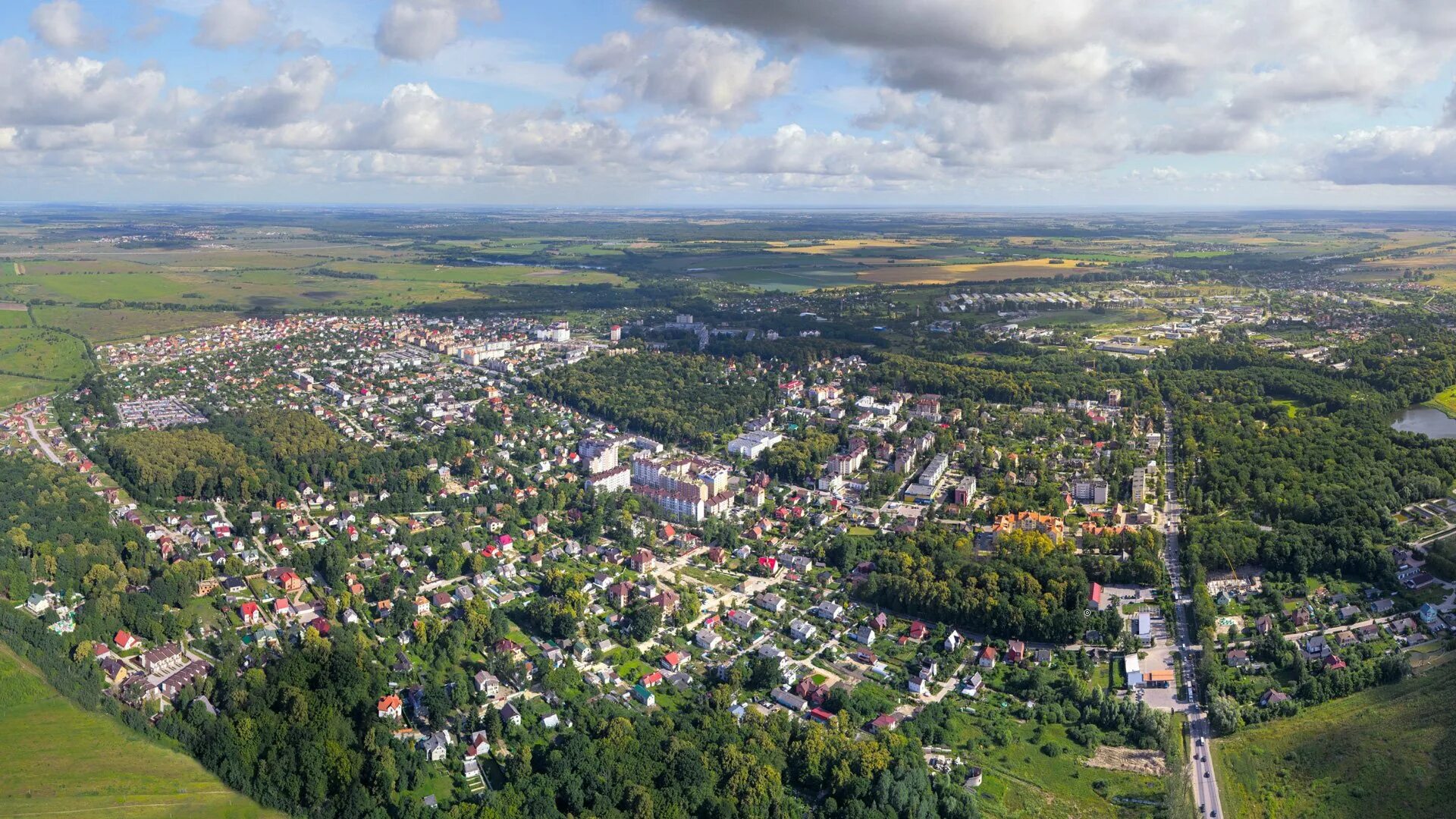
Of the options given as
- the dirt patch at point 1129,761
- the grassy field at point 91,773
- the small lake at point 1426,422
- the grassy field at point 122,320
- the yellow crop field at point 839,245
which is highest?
the yellow crop field at point 839,245

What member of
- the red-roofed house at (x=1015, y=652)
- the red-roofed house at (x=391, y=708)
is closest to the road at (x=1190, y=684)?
the red-roofed house at (x=1015, y=652)

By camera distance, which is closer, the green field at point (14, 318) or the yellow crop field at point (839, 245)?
the green field at point (14, 318)

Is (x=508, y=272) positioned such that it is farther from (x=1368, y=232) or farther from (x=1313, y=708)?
(x=1368, y=232)

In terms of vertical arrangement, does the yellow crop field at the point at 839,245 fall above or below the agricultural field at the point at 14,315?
above

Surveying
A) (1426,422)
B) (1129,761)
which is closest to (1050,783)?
(1129,761)

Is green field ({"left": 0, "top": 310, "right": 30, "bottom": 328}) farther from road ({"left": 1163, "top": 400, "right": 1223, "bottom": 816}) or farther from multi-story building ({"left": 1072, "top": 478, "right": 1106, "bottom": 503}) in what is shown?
road ({"left": 1163, "top": 400, "right": 1223, "bottom": 816})

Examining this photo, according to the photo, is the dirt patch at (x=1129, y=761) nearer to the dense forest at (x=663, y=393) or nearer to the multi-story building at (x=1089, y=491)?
the multi-story building at (x=1089, y=491)

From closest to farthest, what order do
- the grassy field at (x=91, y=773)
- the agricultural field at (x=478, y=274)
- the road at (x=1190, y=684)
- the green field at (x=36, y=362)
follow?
the grassy field at (x=91, y=773), the road at (x=1190, y=684), the green field at (x=36, y=362), the agricultural field at (x=478, y=274)
